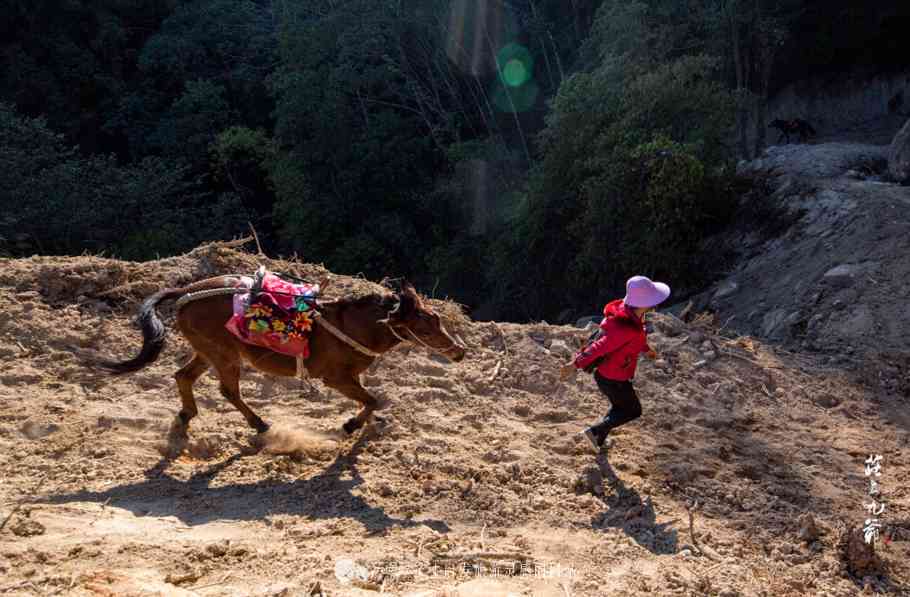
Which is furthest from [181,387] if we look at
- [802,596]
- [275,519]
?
[802,596]

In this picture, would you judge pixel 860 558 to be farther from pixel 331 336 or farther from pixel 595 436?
pixel 331 336

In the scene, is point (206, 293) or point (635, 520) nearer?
point (635, 520)

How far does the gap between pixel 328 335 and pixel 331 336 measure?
0.02 m

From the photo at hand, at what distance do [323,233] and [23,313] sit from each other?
58.8 ft

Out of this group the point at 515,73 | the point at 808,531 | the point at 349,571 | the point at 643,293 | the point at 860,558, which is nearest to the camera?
the point at 349,571

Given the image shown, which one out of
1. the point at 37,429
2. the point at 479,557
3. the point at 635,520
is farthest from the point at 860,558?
the point at 37,429

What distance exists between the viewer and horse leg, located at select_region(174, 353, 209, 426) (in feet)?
19.9

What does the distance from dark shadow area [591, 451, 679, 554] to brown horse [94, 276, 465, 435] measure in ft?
4.86

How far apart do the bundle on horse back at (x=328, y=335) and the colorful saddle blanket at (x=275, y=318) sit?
0.08m

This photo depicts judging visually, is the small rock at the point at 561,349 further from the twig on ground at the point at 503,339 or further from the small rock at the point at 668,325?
the small rock at the point at 668,325

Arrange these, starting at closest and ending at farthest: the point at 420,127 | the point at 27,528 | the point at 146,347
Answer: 1. the point at 27,528
2. the point at 146,347
3. the point at 420,127

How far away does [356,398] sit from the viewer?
19.5 feet

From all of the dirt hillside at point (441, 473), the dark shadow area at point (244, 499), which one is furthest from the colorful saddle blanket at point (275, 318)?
the dark shadow area at point (244, 499)

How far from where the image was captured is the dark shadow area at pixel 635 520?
486 centimetres
